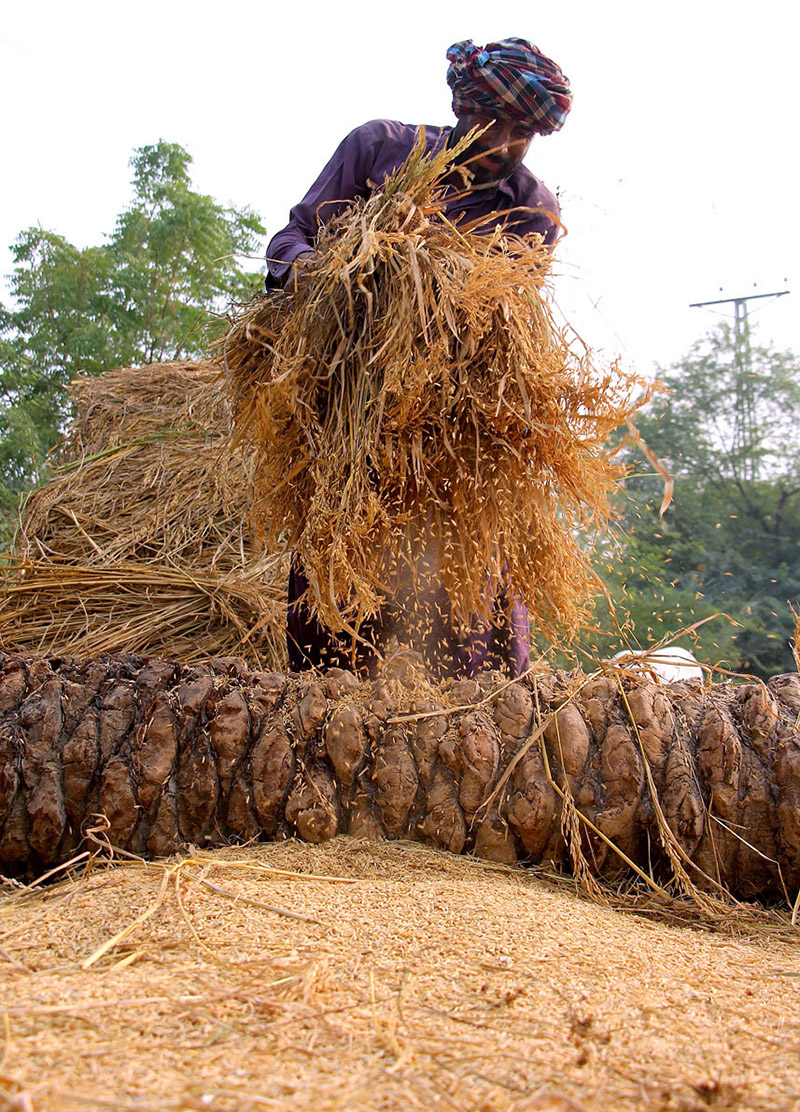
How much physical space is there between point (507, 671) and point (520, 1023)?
1.23 metres

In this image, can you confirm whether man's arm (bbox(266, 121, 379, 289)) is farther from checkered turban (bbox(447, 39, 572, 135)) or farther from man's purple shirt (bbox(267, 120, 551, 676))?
checkered turban (bbox(447, 39, 572, 135))

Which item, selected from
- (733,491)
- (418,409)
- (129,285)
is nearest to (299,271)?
(418,409)

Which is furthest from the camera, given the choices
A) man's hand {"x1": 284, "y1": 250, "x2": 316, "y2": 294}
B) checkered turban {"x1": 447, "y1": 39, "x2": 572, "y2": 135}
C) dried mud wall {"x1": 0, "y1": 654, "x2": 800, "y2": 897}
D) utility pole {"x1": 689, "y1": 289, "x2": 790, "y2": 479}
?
utility pole {"x1": 689, "y1": 289, "x2": 790, "y2": 479}

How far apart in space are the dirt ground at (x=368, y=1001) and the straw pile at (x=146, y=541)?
0.94 metres

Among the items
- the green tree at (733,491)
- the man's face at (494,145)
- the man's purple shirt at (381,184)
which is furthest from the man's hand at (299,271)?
the green tree at (733,491)

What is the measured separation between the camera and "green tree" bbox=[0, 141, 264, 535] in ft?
19.2

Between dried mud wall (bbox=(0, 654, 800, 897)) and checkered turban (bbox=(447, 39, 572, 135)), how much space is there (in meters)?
1.40

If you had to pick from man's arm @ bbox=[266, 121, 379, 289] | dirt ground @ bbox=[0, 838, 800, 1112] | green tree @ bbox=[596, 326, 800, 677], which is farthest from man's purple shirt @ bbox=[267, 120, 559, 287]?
green tree @ bbox=[596, 326, 800, 677]

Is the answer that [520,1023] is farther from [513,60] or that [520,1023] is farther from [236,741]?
[513,60]

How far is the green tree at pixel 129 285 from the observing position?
230 inches

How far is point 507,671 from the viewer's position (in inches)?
79.9

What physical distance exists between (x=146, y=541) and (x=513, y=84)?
6.24 ft

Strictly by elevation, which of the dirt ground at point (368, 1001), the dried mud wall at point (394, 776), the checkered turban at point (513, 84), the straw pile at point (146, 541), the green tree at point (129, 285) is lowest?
the dirt ground at point (368, 1001)

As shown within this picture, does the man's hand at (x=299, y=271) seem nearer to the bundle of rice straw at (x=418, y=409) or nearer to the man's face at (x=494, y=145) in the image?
the bundle of rice straw at (x=418, y=409)
